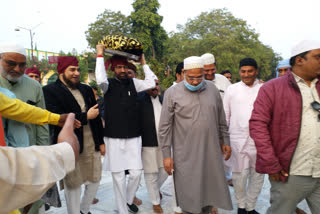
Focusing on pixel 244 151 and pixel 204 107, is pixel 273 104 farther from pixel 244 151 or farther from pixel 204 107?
pixel 244 151

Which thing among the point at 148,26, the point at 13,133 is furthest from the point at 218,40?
the point at 13,133

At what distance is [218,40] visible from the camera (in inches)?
1039

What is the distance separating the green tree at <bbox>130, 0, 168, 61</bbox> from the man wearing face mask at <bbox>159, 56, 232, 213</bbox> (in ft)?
95.6

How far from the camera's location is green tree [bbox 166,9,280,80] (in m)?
25.7

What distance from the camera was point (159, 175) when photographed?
168 inches

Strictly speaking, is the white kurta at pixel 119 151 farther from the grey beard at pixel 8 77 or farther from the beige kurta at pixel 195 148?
the grey beard at pixel 8 77

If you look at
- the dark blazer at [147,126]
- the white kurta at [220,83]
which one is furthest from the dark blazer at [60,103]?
the white kurta at [220,83]

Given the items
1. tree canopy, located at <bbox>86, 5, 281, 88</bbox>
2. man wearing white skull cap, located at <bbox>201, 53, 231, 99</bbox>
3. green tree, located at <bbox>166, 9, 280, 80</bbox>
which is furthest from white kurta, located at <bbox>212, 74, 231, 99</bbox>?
green tree, located at <bbox>166, 9, 280, 80</bbox>

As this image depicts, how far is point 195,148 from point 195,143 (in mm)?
60

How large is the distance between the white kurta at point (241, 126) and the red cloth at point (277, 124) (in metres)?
1.14

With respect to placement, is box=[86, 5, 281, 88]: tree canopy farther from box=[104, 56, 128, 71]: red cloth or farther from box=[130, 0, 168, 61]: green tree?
box=[104, 56, 128, 71]: red cloth

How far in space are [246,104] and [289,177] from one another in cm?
153

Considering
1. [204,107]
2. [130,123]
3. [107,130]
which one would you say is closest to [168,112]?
[204,107]

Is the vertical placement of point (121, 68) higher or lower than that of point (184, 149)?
higher
